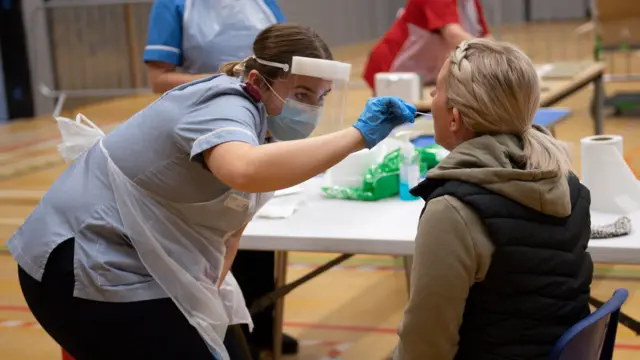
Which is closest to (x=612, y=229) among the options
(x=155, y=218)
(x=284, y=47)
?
(x=284, y=47)

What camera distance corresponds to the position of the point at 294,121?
2037 millimetres

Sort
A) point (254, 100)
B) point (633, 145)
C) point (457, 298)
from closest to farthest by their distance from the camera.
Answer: point (457, 298)
point (254, 100)
point (633, 145)

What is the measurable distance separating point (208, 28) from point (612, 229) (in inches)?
58.9

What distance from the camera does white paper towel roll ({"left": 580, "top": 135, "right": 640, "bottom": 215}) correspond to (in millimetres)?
2502

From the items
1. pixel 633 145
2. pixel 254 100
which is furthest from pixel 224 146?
pixel 633 145

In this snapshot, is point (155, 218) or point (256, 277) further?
point (256, 277)

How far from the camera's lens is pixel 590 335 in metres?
1.69

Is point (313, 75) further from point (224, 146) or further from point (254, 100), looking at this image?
point (224, 146)

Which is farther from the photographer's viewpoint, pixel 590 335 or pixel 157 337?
pixel 157 337

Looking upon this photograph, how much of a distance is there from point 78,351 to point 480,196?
3.17ft

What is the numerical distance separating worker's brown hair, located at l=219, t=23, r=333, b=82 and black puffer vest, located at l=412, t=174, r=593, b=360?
428mm

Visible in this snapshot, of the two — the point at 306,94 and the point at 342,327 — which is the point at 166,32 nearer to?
the point at 306,94

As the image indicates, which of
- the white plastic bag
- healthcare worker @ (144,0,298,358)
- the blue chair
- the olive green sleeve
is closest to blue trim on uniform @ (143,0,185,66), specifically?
healthcare worker @ (144,0,298,358)

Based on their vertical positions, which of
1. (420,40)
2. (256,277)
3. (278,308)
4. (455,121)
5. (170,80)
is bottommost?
(278,308)
